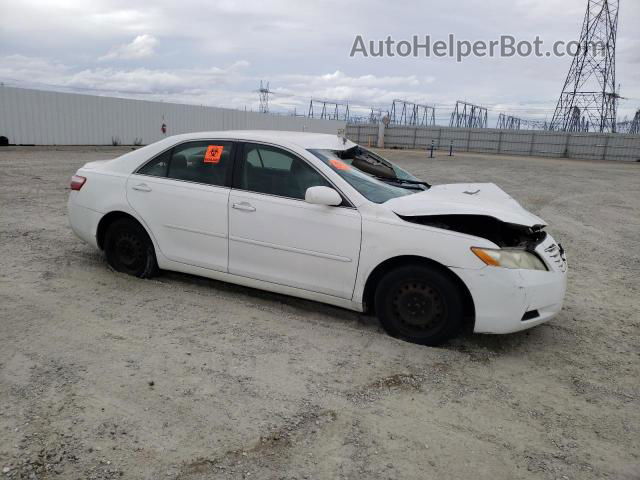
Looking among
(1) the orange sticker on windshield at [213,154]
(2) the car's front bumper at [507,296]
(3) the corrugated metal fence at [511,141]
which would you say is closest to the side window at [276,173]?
(1) the orange sticker on windshield at [213,154]

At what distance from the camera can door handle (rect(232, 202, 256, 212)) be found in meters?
4.27

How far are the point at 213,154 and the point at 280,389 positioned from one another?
90.7 inches

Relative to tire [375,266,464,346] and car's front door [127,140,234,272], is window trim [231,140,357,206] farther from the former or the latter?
tire [375,266,464,346]

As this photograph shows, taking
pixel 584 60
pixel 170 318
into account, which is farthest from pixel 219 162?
pixel 584 60

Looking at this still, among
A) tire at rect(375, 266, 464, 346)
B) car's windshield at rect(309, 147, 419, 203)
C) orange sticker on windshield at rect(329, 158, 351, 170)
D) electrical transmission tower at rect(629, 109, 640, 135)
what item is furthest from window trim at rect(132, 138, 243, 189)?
electrical transmission tower at rect(629, 109, 640, 135)

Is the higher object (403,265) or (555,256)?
(555,256)

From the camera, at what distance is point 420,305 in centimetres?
377

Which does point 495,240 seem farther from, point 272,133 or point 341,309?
point 272,133

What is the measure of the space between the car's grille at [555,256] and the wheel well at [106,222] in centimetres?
358

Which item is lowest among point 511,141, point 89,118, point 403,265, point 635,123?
point 403,265

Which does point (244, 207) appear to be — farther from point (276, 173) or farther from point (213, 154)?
point (213, 154)

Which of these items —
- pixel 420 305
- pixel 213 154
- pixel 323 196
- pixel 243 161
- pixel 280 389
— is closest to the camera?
pixel 280 389

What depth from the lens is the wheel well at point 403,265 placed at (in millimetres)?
3689

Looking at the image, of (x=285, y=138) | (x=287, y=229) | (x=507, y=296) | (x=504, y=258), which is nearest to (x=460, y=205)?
(x=504, y=258)
